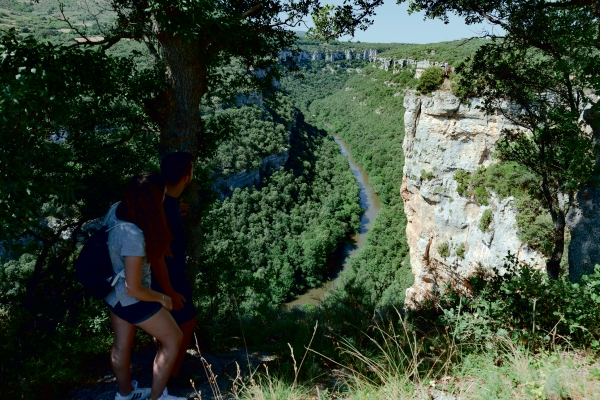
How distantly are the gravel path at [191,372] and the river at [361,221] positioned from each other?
2121 cm

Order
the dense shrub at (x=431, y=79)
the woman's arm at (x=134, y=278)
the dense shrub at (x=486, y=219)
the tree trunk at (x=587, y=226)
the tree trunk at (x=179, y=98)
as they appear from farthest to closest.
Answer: the dense shrub at (x=431, y=79) < the dense shrub at (x=486, y=219) < the tree trunk at (x=587, y=226) < the tree trunk at (x=179, y=98) < the woman's arm at (x=134, y=278)

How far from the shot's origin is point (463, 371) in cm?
223

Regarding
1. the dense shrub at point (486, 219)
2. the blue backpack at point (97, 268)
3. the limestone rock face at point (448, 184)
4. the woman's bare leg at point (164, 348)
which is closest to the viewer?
the blue backpack at point (97, 268)

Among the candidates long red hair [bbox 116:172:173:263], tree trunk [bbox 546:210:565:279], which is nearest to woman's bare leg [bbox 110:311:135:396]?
long red hair [bbox 116:172:173:263]

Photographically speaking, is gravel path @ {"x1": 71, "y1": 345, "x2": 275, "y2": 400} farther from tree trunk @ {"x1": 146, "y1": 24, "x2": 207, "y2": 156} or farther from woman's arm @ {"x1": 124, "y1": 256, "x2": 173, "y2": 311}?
tree trunk @ {"x1": 146, "y1": 24, "x2": 207, "y2": 156}

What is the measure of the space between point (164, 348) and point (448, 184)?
1427cm

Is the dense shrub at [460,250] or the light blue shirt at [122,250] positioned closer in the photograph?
the light blue shirt at [122,250]

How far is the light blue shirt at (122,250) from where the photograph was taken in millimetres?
1755

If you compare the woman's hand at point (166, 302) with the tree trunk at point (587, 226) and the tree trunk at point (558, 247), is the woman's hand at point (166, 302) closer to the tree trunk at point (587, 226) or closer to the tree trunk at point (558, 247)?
the tree trunk at point (587, 226)

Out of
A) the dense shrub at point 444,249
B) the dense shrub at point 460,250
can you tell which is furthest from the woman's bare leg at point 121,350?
the dense shrub at point 444,249

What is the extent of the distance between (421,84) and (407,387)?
47.5 feet

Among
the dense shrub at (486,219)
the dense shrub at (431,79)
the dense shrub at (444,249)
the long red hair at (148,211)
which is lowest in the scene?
the dense shrub at (444,249)

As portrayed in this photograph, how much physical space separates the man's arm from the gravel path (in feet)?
1.77

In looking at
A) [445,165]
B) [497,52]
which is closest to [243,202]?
[445,165]
